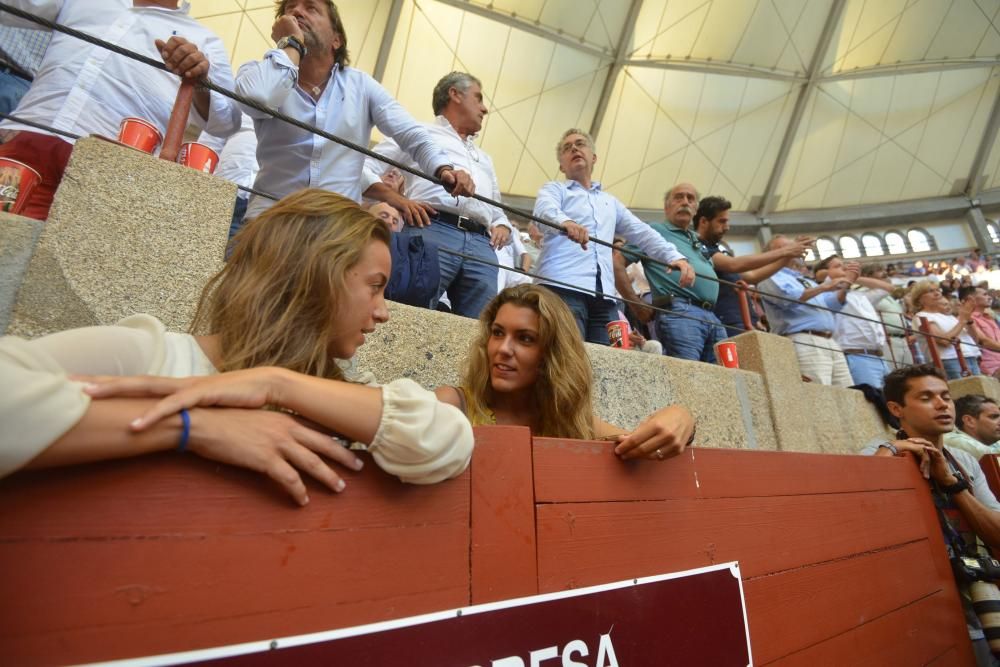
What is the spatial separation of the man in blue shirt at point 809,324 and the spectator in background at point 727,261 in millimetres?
234

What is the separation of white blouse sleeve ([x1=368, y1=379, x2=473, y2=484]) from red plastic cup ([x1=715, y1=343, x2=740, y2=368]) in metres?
3.32

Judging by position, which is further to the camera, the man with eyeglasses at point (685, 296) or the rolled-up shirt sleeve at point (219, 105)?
the man with eyeglasses at point (685, 296)

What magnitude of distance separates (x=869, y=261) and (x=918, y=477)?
23.0m

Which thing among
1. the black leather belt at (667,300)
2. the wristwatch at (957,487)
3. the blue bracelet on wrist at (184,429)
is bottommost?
the blue bracelet on wrist at (184,429)

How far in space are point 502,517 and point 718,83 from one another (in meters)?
17.8

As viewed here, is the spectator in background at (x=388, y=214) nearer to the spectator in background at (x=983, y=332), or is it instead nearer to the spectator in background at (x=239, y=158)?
the spectator in background at (x=239, y=158)

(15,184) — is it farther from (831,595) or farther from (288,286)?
(831,595)

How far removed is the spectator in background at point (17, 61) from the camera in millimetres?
2648

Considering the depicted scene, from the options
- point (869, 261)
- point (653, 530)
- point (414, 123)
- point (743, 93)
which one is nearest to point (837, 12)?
point (743, 93)

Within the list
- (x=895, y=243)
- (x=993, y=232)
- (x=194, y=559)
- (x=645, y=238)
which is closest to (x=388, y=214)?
(x=194, y=559)

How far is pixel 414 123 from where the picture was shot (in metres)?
2.63

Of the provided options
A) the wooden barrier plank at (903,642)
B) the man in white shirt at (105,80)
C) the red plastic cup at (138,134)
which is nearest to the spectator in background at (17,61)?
the man in white shirt at (105,80)

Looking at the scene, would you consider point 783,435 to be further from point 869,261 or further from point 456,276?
point 869,261

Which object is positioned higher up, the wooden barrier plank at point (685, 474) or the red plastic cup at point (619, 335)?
the red plastic cup at point (619, 335)
